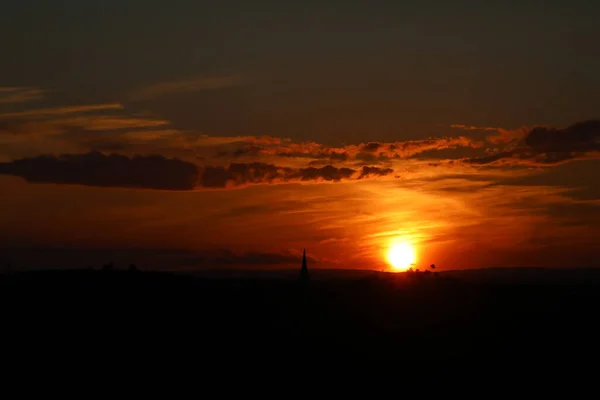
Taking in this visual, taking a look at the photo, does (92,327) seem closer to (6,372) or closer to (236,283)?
(6,372)

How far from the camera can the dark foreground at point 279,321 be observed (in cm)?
5262

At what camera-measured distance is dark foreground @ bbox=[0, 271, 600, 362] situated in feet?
173

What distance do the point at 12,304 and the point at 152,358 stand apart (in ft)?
31.6

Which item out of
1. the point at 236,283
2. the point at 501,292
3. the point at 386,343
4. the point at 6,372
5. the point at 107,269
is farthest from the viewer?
the point at 236,283

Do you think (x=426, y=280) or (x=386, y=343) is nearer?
(x=386, y=343)

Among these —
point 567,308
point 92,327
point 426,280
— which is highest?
point 426,280

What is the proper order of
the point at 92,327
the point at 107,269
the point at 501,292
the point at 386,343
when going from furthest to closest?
the point at 501,292 → the point at 107,269 → the point at 386,343 → the point at 92,327

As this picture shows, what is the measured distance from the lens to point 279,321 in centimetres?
5853

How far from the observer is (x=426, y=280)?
72.1 metres

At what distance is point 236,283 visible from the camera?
2968 inches

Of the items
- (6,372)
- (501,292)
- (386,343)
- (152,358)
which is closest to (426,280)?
(501,292)

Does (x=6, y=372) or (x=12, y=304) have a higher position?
(x=12, y=304)

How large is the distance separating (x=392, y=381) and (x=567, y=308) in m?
18.9

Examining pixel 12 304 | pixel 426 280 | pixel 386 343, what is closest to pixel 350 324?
pixel 386 343
